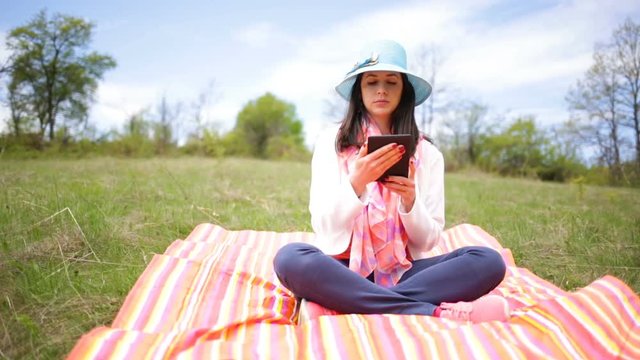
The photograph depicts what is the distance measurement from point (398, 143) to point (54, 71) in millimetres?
12659

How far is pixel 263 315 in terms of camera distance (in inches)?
80.3

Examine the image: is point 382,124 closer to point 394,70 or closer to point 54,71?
point 394,70

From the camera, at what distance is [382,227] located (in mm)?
2344

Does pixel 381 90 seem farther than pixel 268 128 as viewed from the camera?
No

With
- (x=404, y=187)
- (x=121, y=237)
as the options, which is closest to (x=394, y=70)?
(x=404, y=187)

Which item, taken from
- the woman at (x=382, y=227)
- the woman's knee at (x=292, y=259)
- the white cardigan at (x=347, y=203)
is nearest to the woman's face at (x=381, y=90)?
the woman at (x=382, y=227)

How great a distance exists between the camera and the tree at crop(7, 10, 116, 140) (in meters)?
9.20

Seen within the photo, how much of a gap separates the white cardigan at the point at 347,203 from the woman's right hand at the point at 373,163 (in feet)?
0.22

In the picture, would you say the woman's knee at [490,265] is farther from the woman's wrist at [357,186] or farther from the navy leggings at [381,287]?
the woman's wrist at [357,186]

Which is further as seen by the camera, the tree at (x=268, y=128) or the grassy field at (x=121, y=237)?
the tree at (x=268, y=128)

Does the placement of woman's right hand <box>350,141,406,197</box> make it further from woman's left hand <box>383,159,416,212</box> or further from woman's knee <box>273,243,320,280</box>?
woman's knee <box>273,243,320,280</box>

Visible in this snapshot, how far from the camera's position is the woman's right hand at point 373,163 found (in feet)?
6.73

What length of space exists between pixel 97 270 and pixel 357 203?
1613 millimetres

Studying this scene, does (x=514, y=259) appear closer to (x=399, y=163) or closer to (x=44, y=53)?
(x=399, y=163)
